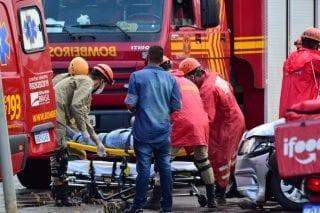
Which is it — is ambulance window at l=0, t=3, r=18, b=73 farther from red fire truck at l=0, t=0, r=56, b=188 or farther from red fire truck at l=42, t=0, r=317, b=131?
red fire truck at l=42, t=0, r=317, b=131

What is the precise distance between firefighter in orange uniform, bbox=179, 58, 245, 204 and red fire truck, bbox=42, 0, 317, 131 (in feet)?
5.66

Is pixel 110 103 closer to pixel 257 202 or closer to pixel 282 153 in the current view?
pixel 257 202

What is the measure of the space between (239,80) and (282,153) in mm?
8831

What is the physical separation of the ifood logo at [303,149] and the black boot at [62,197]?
215 inches

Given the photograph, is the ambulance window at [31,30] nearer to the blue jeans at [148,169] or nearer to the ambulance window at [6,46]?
the ambulance window at [6,46]

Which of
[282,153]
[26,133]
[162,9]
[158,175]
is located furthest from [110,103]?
[282,153]

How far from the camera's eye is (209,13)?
14.6 m

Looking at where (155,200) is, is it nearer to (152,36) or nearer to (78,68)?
(78,68)

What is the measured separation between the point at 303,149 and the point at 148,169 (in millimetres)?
3841

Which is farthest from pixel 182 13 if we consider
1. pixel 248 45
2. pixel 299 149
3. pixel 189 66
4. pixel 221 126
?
pixel 299 149

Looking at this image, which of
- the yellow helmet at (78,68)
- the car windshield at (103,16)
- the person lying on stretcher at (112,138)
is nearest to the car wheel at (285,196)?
A: the person lying on stretcher at (112,138)

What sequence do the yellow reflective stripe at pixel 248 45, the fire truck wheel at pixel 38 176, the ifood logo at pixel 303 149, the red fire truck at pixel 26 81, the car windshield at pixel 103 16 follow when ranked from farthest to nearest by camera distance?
the yellow reflective stripe at pixel 248 45, the fire truck wheel at pixel 38 176, the car windshield at pixel 103 16, the red fire truck at pixel 26 81, the ifood logo at pixel 303 149

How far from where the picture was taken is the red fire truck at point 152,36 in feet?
45.5

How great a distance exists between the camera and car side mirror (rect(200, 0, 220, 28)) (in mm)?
14578
